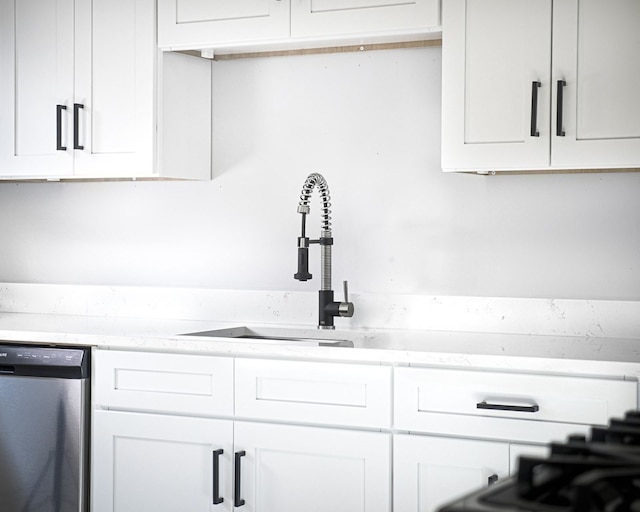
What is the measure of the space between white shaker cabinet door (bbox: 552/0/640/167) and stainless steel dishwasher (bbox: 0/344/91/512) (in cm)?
164

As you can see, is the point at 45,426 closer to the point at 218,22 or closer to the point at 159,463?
the point at 159,463

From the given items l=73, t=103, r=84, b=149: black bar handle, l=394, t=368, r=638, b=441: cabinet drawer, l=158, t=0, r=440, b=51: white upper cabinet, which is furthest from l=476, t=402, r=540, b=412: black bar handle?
l=73, t=103, r=84, b=149: black bar handle

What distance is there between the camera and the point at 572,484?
0.92 meters

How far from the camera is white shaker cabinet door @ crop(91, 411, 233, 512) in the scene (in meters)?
2.81

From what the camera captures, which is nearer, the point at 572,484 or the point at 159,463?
the point at 572,484

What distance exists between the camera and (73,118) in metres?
3.31

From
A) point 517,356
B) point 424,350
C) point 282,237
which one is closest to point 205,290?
point 282,237

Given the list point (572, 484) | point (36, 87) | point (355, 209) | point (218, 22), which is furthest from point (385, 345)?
point (572, 484)

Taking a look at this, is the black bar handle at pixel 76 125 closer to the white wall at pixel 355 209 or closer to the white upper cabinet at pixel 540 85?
the white wall at pixel 355 209

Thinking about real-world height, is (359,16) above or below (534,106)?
above

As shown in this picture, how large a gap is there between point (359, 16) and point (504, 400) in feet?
4.19

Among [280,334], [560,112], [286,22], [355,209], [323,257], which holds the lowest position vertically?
[280,334]

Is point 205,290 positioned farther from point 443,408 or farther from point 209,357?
point 443,408

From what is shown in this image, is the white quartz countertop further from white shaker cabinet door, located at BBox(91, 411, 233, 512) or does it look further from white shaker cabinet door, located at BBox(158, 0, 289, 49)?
white shaker cabinet door, located at BBox(158, 0, 289, 49)
